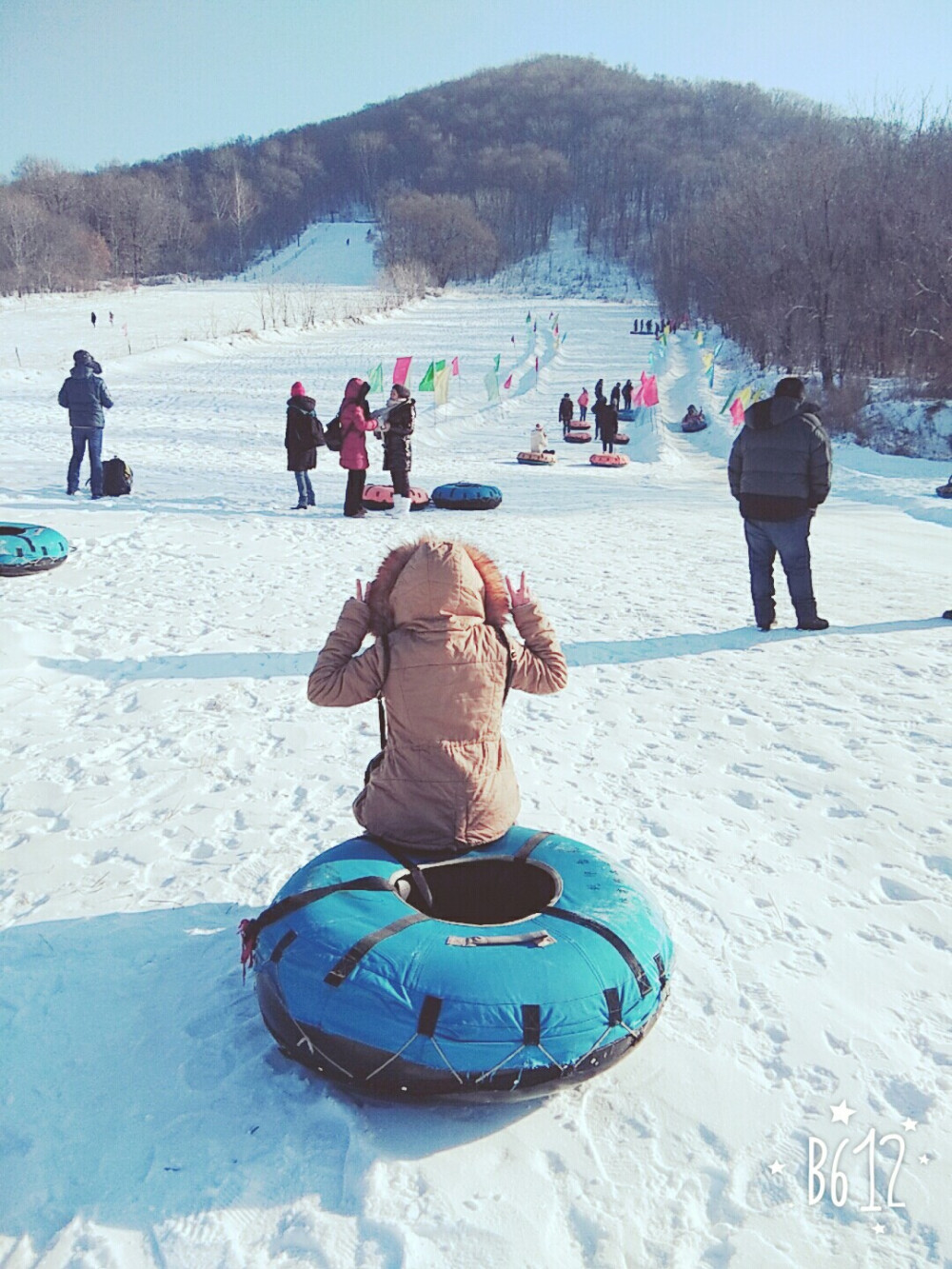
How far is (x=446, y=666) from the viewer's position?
2994 mm

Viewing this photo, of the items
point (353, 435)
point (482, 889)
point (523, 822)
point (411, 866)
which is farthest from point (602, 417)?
point (411, 866)

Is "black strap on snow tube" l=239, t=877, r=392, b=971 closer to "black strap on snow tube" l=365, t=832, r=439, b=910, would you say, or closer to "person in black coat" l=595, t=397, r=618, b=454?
"black strap on snow tube" l=365, t=832, r=439, b=910

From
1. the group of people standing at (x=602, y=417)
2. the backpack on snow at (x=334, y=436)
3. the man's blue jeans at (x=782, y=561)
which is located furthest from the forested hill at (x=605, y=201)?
the man's blue jeans at (x=782, y=561)

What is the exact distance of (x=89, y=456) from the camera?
10.4 m

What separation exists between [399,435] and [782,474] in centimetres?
636

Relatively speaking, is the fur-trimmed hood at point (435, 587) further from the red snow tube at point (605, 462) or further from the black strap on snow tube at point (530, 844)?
the red snow tube at point (605, 462)

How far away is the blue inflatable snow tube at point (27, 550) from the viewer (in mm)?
7619

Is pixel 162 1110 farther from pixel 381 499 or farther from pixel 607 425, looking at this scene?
pixel 607 425

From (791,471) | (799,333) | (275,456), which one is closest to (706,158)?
(799,333)

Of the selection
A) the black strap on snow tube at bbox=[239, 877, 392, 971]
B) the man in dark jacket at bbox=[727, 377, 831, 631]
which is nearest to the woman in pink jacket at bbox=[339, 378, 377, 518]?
the man in dark jacket at bbox=[727, 377, 831, 631]

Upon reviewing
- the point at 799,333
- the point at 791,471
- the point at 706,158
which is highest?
the point at 706,158

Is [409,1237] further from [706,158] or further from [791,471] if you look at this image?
[706,158]

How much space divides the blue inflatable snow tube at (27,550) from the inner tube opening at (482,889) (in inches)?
243

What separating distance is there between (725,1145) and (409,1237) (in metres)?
0.90
